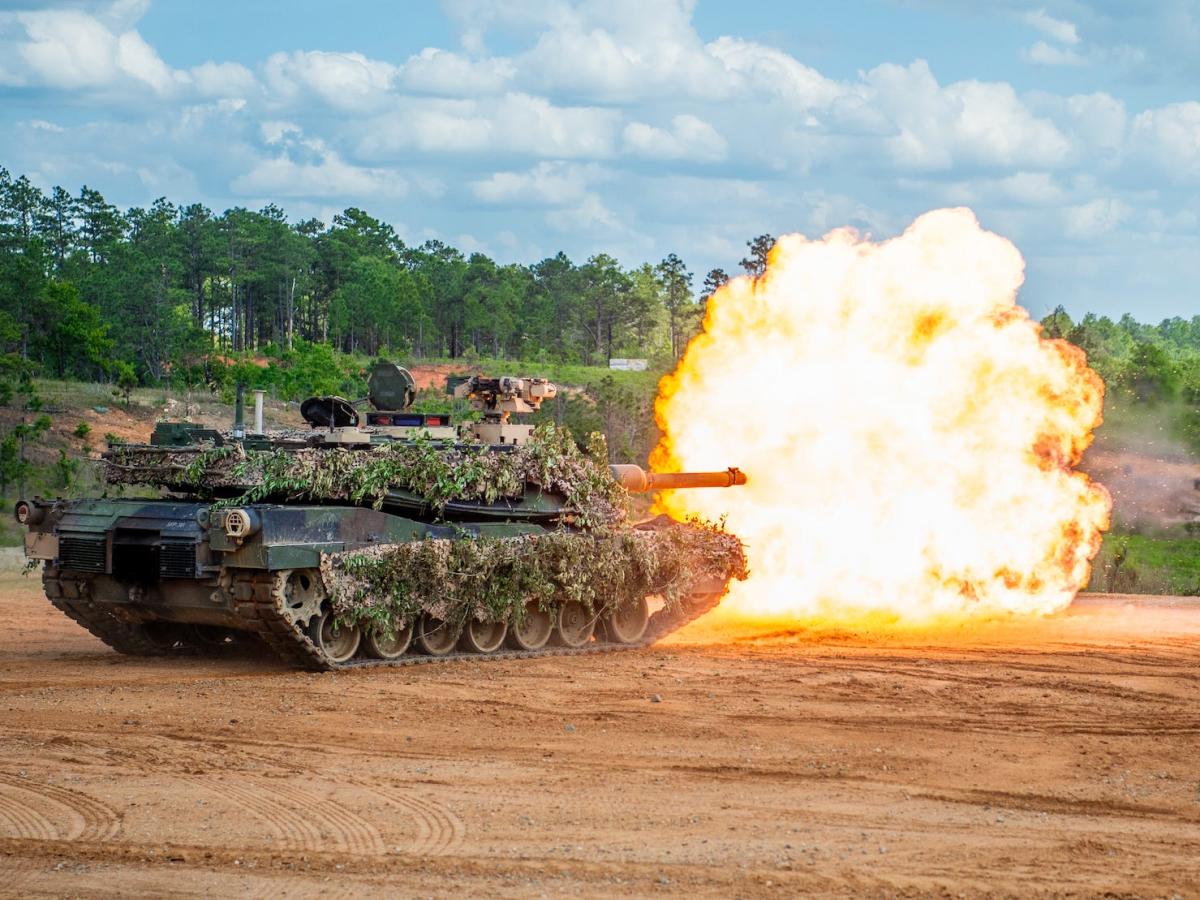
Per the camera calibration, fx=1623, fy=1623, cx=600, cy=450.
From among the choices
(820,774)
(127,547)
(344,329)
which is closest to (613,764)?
(820,774)

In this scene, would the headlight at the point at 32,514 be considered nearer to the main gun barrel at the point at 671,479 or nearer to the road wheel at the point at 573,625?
the road wheel at the point at 573,625

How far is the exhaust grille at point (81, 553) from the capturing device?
1599cm

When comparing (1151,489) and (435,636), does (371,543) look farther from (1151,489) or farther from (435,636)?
(1151,489)

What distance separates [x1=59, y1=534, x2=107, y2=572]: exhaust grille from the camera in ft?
52.5

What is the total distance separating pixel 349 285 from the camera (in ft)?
230

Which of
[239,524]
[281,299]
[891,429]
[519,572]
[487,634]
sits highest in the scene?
[281,299]

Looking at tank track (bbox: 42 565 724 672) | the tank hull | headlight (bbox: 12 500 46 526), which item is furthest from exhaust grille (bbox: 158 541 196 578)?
headlight (bbox: 12 500 46 526)

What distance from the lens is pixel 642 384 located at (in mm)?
54250

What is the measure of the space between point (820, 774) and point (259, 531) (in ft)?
20.4

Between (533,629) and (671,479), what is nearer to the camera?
(533,629)

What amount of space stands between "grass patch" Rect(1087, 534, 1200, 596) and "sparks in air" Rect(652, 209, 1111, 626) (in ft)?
23.1

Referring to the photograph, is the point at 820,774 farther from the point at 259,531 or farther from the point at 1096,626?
the point at 1096,626

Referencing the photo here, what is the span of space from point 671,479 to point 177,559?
23.9ft

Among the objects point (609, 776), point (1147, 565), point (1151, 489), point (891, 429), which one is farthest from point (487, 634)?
point (1151, 489)
